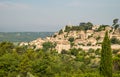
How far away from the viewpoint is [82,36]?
104 m

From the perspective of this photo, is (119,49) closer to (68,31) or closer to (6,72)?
(68,31)

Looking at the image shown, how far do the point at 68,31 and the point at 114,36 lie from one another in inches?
857

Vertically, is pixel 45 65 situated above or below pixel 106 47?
below

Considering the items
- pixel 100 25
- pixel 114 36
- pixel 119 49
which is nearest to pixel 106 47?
pixel 119 49

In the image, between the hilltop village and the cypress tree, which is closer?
the cypress tree

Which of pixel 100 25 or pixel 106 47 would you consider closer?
pixel 106 47

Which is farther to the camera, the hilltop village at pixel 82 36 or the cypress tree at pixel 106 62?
the hilltop village at pixel 82 36

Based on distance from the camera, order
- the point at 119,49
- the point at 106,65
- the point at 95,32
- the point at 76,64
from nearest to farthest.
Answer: the point at 106,65, the point at 76,64, the point at 119,49, the point at 95,32

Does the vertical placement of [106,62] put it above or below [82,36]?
above

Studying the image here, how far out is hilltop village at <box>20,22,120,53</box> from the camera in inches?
3548

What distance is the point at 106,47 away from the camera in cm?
3381

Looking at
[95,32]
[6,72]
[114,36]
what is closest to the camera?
[6,72]

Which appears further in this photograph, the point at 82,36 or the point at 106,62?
the point at 82,36

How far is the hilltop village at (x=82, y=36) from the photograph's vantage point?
9012 cm
